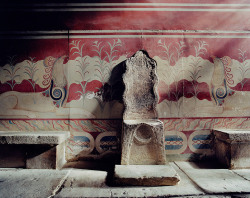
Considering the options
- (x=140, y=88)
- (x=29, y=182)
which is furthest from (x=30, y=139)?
(x=140, y=88)

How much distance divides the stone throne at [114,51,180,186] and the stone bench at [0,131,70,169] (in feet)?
2.28

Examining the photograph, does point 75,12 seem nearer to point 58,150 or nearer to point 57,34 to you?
point 57,34

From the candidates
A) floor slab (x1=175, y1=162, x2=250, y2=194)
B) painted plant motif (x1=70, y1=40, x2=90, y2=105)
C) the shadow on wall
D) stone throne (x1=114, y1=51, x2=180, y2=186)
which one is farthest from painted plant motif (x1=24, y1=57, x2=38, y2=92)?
floor slab (x1=175, y1=162, x2=250, y2=194)

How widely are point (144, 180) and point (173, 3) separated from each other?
2.17 meters

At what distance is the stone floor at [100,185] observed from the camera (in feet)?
4.52

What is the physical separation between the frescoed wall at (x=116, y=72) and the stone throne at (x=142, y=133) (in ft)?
0.47

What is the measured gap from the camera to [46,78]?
214 centimetres

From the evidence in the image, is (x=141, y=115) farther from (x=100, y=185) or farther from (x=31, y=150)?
(x=31, y=150)

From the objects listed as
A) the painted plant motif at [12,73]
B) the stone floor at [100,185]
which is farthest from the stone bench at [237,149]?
the painted plant motif at [12,73]

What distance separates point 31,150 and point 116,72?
4.35 ft

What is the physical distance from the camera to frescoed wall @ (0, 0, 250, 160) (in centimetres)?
212

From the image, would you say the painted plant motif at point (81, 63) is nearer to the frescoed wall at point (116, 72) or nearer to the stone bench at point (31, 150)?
the frescoed wall at point (116, 72)

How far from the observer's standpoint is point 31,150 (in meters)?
1.84

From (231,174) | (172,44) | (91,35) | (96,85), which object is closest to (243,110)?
(231,174)
